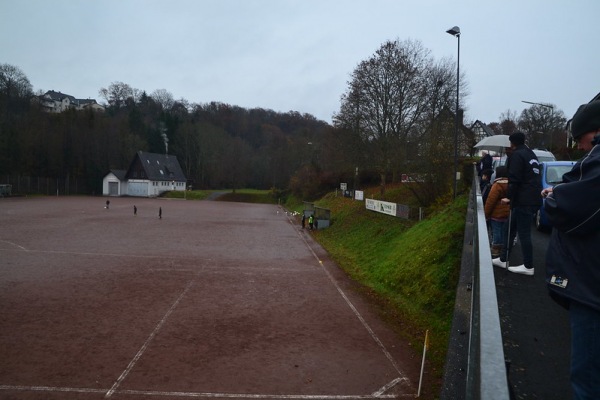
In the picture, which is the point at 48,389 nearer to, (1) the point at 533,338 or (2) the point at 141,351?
(2) the point at 141,351

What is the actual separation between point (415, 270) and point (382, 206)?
42.3 feet

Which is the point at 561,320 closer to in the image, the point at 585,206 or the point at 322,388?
the point at 585,206

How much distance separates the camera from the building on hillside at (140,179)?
8231 cm

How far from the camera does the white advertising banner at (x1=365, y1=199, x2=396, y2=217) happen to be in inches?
989

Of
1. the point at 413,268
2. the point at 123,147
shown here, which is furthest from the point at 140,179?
the point at 413,268

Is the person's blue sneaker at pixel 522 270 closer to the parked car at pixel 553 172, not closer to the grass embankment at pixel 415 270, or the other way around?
the grass embankment at pixel 415 270

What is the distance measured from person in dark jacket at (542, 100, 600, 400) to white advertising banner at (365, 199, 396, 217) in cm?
2235

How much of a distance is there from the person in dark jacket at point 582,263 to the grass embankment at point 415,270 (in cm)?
676

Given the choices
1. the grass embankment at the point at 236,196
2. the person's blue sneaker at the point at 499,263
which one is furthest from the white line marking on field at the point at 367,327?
the grass embankment at the point at 236,196

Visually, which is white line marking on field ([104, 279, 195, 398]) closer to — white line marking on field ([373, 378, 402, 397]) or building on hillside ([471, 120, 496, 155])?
white line marking on field ([373, 378, 402, 397])

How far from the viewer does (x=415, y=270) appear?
561 inches

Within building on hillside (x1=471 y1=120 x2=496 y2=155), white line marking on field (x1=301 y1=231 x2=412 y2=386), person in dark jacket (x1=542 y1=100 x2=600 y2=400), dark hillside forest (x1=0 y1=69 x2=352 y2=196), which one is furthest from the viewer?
dark hillside forest (x1=0 y1=69 x2=352 y2=196)

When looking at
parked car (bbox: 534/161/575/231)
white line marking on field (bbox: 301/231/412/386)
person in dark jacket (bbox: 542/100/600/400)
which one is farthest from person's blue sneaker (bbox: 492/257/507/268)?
parked car (bbox: 534/161/575/231)

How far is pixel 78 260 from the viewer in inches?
794
